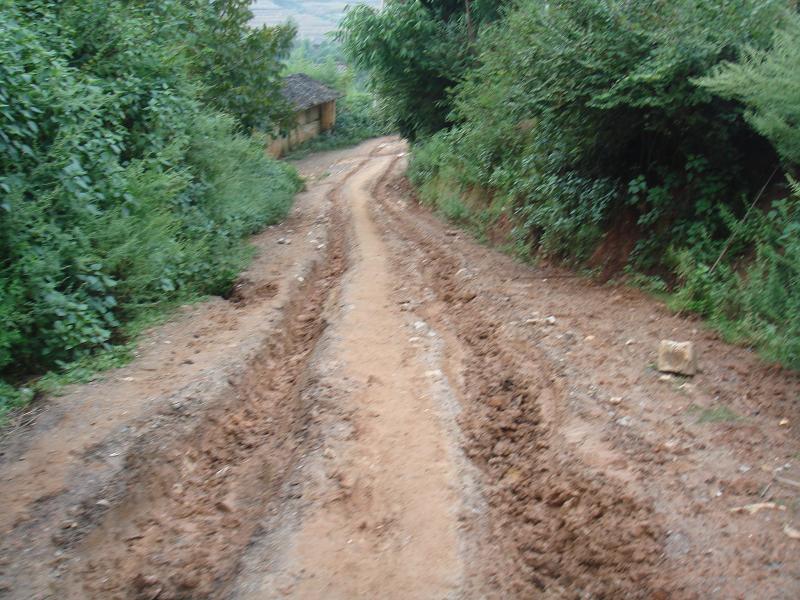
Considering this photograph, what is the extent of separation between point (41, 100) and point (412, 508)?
5398mm

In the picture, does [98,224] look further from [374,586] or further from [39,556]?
[374,586]

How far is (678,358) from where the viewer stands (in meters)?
5.13

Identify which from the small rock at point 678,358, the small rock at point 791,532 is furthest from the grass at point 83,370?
the small rock at point 791,532

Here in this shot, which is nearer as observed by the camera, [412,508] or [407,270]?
[412,508]

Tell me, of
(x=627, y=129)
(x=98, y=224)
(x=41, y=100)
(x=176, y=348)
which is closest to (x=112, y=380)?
(x=176, y=348)

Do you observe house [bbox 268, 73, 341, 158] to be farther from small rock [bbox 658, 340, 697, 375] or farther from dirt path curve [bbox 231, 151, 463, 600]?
small rock [bbox 658, 340, 697, 375]

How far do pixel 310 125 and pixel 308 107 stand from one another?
6.82ft

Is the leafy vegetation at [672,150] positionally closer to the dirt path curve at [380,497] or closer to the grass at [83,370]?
the dirt path curve at [380,497]

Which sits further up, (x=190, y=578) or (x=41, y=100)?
(x=41, y=100)

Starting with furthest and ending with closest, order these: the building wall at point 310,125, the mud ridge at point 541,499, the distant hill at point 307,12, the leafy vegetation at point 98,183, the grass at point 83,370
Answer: the distant hill at point 307,12
the building wall at point 310,125
the leafy vegetation at point 98,183
the grass at point 83,370
the mud ridge at point 541,499

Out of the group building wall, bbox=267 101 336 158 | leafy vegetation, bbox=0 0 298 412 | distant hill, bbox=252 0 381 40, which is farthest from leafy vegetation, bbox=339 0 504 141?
distant hill, bbox=252 0 381 40

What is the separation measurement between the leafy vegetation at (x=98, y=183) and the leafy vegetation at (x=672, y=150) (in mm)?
4897

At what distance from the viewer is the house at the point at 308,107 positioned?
33.9m

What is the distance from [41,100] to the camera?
645cm
